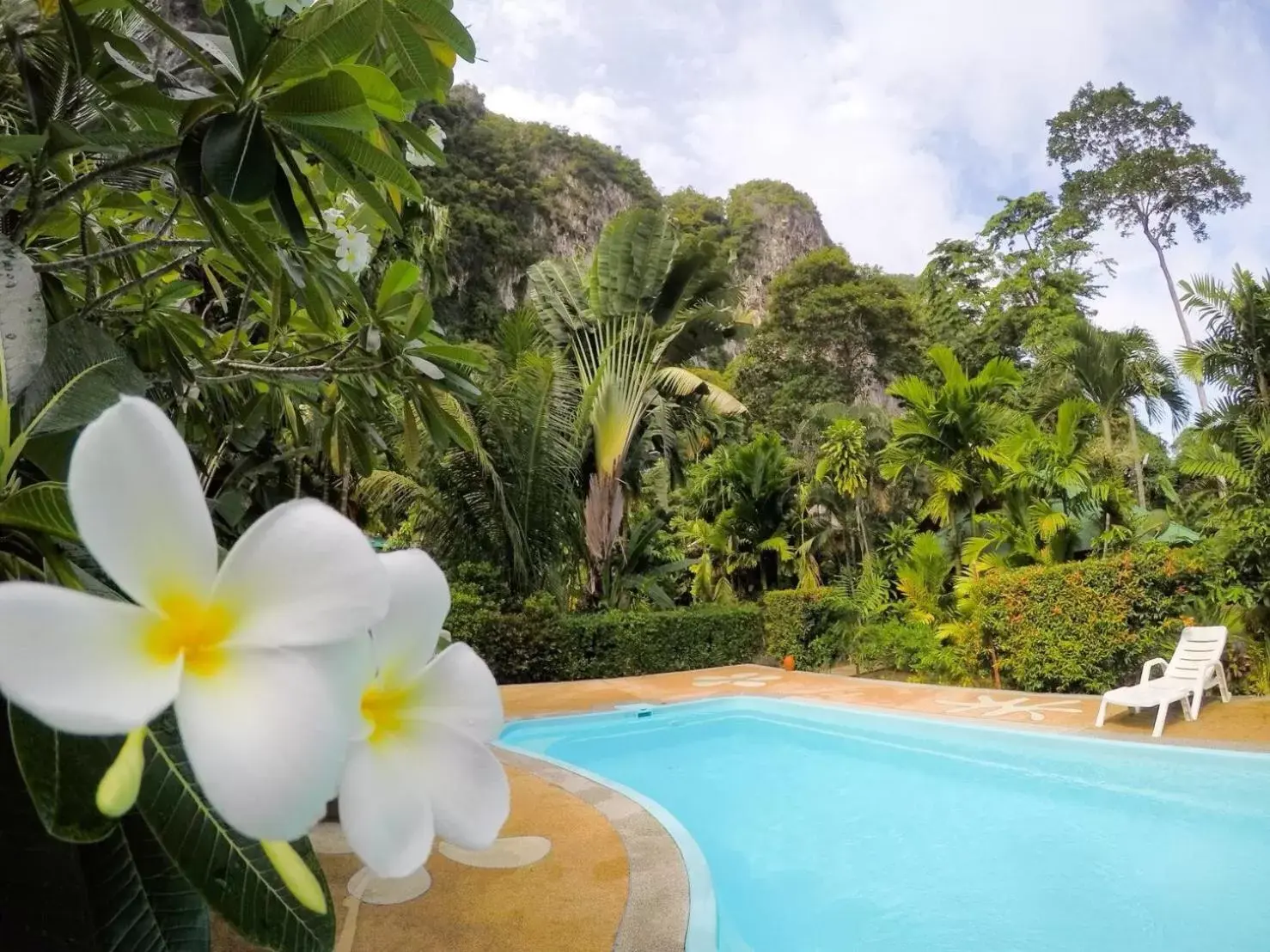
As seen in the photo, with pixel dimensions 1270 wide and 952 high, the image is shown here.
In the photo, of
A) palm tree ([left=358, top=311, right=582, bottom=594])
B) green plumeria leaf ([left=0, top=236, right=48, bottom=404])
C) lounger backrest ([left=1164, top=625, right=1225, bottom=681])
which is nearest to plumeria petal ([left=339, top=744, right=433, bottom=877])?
green plumeria leaf ([left=0, top=236, right=48, bottom=404])

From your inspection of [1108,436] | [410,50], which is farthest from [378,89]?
[1108,436]

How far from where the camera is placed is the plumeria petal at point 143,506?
0.21 m

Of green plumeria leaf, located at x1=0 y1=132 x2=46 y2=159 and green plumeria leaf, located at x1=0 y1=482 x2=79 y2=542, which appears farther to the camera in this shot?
green plumeria leaf, located at x1=0 y1=132 x2=46 y2=159

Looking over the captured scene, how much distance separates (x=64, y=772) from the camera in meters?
0.28

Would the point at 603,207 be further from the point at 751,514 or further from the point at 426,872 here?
the point at 426,872

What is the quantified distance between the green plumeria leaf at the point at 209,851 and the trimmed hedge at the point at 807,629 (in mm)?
10652

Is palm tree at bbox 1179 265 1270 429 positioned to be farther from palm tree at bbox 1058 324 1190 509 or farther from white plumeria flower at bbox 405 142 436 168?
white plumeria flower at bbox 405 142 436 168

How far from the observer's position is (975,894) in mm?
3631

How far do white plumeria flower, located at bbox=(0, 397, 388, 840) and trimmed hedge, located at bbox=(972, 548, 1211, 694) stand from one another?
24.9 ft

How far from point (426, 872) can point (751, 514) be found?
977 cm

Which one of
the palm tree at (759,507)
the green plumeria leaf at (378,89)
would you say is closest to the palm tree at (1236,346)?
the palm tree at (759,507)

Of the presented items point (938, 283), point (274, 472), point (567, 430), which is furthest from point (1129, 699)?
point (938, 283)

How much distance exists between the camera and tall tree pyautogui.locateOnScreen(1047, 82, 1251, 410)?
20.5m

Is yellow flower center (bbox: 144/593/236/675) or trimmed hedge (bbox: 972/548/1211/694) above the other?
yellow flower center (bbox: 144/593/236/675)
